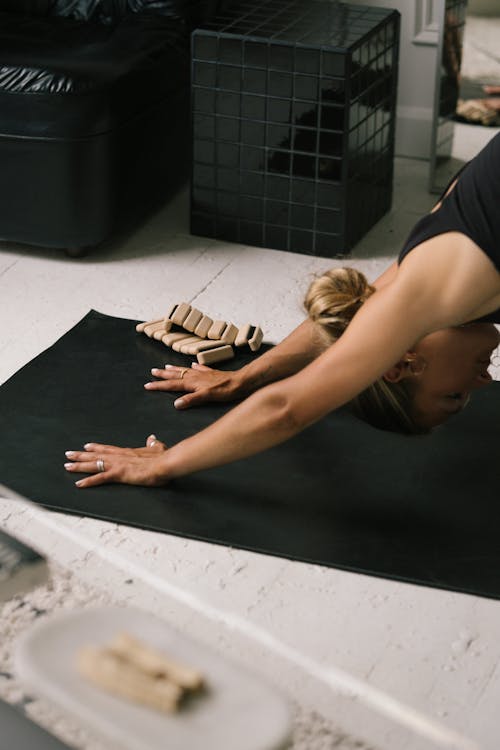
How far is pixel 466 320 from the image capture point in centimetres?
177

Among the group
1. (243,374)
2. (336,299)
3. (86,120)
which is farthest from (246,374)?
(86,120)

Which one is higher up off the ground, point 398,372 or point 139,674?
point 139,674

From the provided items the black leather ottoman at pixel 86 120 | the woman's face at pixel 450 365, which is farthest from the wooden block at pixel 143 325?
the woman's face at pixel 450 365

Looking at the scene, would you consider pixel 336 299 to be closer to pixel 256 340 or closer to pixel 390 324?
pixel 390 324

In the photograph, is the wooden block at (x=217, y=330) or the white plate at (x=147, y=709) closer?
the white plate at (x=147, y=709)

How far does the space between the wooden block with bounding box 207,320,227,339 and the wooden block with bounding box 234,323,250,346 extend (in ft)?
0.13

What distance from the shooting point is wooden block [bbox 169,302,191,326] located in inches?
104

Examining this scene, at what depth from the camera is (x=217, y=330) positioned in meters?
2.63

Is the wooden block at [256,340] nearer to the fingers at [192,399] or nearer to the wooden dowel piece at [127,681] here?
the fingers at [192,399]

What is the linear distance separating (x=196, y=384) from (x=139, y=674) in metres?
1.72

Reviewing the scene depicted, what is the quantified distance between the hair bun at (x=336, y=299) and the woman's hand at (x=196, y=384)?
1.44ft

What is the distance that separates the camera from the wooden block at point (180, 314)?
2654 millimetres

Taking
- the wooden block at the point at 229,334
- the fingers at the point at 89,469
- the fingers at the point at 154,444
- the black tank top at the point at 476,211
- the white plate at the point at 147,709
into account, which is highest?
the white plate at the point at 147,709

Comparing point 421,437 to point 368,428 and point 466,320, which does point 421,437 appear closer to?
point 368,428
